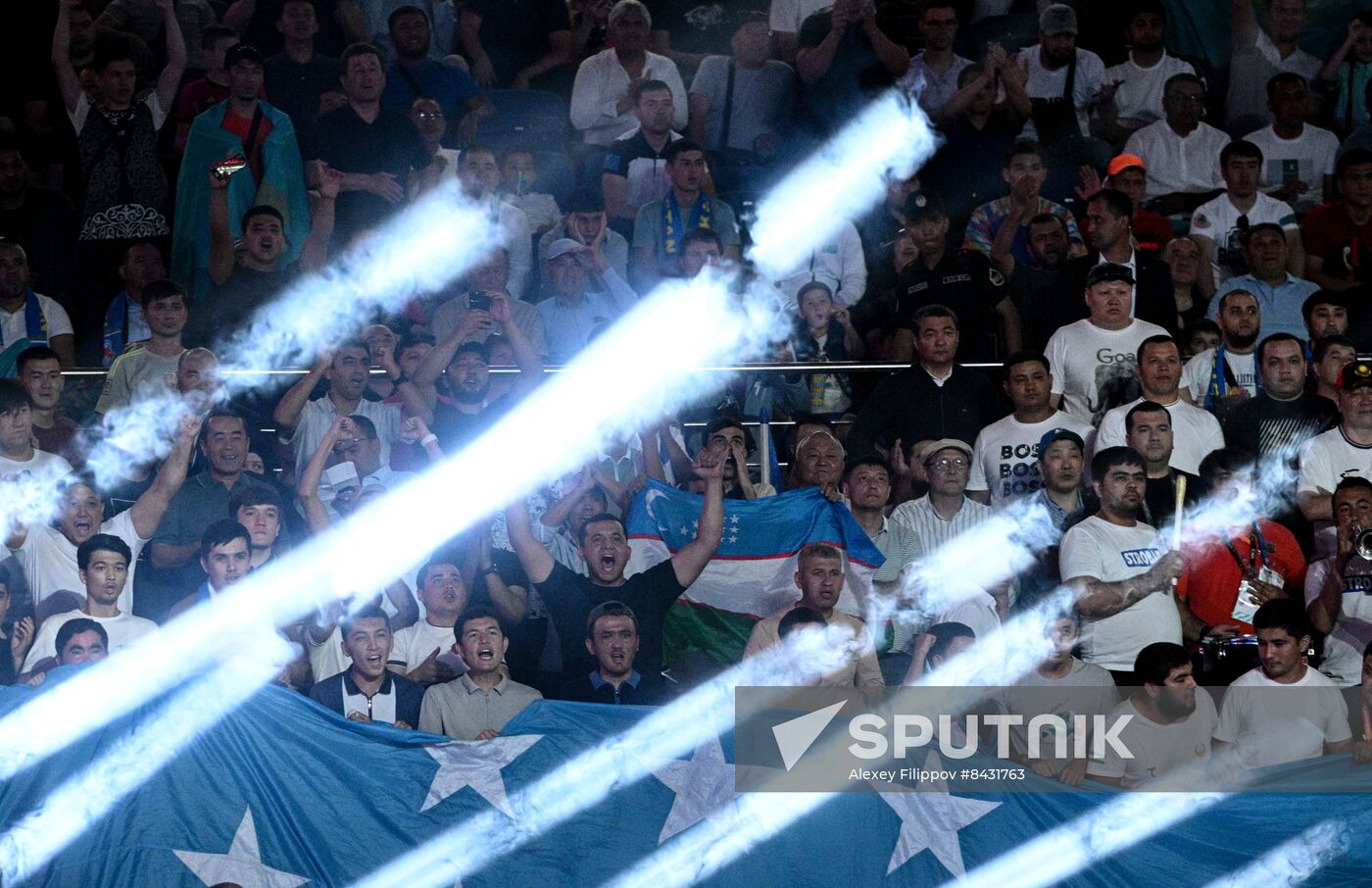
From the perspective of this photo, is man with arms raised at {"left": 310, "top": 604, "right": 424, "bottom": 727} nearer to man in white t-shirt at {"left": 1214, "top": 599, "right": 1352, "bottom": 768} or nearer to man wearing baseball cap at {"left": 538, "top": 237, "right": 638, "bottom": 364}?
man wearing baseball cap at {"left": 538, "top": 237, "right": 638, "bottom": 364}

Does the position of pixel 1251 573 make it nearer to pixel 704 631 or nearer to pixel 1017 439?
pixel 1017 439

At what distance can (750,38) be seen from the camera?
43.7ft

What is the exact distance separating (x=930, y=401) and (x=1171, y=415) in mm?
1242

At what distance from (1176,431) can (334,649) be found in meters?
4.40

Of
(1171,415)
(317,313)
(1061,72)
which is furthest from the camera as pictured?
(1061,72)

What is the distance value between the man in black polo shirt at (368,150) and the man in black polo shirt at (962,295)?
3006mm

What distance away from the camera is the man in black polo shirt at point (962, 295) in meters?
11.4

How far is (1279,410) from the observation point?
10.5 meters

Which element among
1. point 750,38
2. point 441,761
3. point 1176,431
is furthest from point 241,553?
point 750,38

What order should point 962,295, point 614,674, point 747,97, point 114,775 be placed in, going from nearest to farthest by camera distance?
point 114,775
point 614,674
point 962,295
point 747,97

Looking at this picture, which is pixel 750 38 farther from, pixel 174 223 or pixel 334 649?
pixel 334 649

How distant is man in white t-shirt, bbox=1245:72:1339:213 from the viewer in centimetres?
1336

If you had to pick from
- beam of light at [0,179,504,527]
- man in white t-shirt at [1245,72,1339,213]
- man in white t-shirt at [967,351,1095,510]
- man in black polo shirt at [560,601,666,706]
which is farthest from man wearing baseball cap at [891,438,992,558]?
man in white t-shirt at [1245,72,1339,213]

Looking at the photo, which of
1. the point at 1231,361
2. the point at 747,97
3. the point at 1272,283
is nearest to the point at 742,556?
the point at 1231,361
